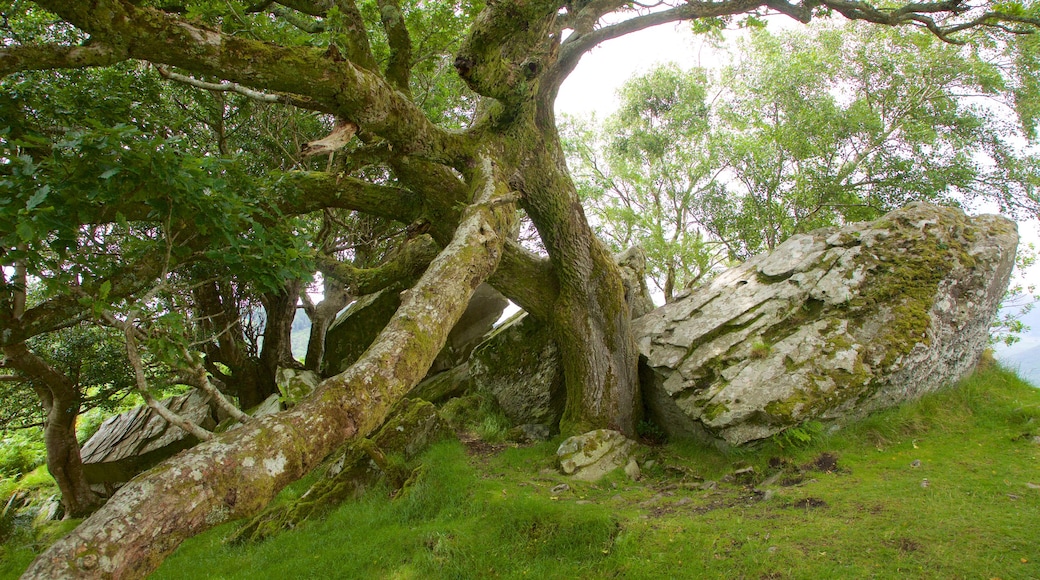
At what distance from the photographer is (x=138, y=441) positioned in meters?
13.0

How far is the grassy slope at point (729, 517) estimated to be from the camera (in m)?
4.52

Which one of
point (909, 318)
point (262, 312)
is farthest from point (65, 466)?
point (909, 318)

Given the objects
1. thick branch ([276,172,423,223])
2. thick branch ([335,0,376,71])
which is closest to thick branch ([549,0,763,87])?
thick branch ([335,0,376,71])

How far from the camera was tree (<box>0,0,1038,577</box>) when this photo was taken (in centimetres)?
262

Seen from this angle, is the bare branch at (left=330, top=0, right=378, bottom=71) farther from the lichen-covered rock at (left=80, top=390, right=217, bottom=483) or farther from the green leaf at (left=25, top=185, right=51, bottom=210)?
the lichen-covered rock at (left=80, top=390, right=217, bottom=483)

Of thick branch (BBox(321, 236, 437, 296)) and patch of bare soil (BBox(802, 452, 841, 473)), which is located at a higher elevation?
thick branch (BBox(321, 236, 437, 296))

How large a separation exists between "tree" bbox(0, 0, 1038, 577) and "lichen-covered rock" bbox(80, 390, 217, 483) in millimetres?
7330

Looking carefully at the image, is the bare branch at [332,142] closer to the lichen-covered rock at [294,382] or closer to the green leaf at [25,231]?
the green leaf at [25,231]

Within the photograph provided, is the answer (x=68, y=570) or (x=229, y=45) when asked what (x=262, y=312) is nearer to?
(x=229, y=45)

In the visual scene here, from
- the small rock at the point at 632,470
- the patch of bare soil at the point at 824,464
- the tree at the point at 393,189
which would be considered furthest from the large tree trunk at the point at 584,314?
the patch of bare soil at the point at 824,464

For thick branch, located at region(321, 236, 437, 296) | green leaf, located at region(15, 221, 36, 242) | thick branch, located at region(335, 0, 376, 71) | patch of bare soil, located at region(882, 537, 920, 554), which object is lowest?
patch of bare soil, located at region(882, 537, 920, 554)

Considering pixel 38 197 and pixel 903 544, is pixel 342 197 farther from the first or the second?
pixel 903 544

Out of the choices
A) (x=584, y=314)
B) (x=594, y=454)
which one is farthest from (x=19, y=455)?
(x=594, y=454)

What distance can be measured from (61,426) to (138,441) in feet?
9.16
